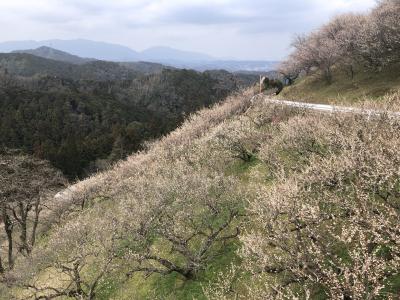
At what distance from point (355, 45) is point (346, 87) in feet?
24.1

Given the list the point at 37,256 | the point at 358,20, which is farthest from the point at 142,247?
the point at 358,20

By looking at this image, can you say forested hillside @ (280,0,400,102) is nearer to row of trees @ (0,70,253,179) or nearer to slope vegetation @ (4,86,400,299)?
slope vegetation @ (4,86,400,299)

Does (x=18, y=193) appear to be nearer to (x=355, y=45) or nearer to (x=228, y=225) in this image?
(x=228, y=225)

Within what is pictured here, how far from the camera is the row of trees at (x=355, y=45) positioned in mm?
55219

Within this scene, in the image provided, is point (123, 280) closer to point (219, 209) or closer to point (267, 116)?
point (219, 209)

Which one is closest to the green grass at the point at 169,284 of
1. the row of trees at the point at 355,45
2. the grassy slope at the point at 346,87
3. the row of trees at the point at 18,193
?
the row of trees at the point at 18,193

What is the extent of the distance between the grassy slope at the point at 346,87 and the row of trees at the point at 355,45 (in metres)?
1.16

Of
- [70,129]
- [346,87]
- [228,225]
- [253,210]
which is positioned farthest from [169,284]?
[70,129]

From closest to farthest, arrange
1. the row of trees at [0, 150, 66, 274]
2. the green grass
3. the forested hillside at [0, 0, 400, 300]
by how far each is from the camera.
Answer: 1. the forested hillside at [0, 0, 400, 300]
2. the green grass
3. the row of trees at [0, 150, 66, 274]

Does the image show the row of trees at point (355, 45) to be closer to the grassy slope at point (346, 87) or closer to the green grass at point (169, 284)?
the grassy slope at point (346, 87)

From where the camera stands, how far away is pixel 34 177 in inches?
1786

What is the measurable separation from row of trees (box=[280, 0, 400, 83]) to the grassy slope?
1160mm

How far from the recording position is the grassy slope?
168 ft

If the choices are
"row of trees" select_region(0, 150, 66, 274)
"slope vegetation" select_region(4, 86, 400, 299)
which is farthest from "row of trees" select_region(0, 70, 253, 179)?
"slope vegetation" select_region(4, 86, 400, 299)
